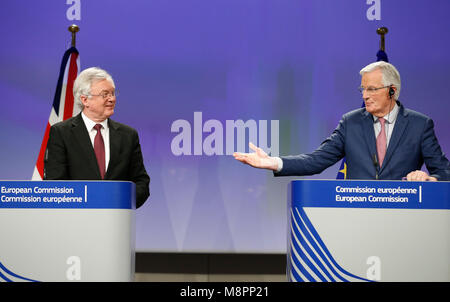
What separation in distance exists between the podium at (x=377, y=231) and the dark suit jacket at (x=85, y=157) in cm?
111

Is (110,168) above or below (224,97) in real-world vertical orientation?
below

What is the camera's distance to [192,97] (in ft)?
15.5

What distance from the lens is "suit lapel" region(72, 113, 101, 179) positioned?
10.4 feet

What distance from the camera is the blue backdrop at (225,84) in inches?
186

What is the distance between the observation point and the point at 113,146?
326cm

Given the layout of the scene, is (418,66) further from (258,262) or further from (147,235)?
(147,235)

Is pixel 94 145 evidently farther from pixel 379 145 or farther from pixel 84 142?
pixel 379 145

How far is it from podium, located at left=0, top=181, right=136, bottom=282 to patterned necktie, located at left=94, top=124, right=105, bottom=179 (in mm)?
745

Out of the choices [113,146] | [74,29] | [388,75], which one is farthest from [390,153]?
[74,29]

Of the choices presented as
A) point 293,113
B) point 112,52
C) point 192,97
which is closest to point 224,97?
point 192,97

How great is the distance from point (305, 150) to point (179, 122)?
1.06 metres

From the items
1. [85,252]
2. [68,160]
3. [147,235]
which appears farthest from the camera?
[147,235]

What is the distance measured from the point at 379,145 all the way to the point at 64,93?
2646 millimetres

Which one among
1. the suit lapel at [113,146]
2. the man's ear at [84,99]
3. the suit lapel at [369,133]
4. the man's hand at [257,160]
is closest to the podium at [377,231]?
the man's hand at [257,160]
